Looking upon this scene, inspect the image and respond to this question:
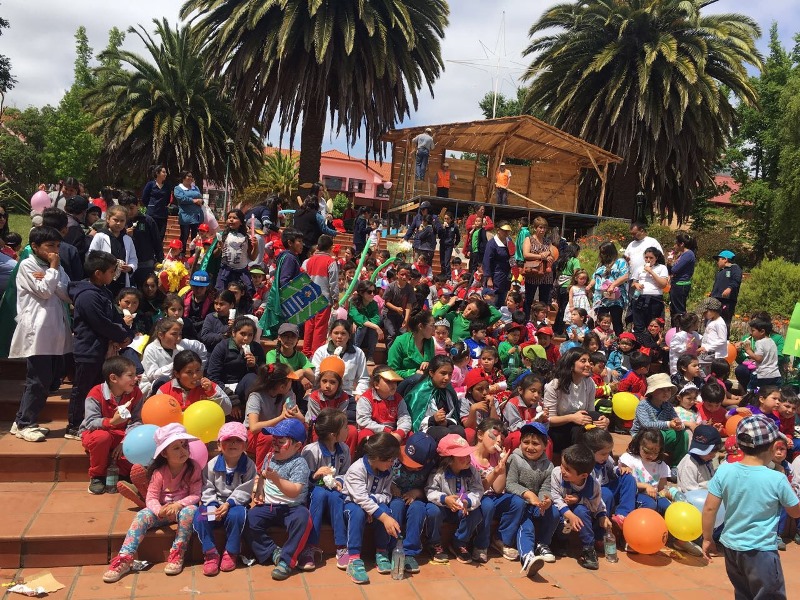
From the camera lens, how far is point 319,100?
57.1ft

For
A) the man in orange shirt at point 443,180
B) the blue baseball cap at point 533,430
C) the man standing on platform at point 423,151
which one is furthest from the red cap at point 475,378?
the man in orange shirt at point 443,180

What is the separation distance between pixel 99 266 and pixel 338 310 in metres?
2.96

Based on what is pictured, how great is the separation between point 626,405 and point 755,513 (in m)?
3.58

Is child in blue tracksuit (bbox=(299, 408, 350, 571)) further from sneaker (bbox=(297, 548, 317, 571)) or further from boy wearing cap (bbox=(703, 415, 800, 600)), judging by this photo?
boy wearing cap (bbox=(703, 415, 800, 600))

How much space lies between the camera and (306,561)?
4637mm

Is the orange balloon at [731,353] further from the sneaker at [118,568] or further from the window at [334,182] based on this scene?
the window at [334,182]

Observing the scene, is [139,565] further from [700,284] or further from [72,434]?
[700,284]

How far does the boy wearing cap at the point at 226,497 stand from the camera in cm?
447

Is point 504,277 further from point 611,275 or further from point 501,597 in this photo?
point 501,597

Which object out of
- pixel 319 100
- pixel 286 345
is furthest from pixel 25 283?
pixel 319 100

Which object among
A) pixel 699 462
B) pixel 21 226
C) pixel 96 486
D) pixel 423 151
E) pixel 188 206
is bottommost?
pixel 96 486

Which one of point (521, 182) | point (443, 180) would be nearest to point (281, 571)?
point (443, 180)

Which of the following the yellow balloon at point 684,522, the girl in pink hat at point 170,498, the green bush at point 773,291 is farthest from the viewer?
the green bush at point 773,291

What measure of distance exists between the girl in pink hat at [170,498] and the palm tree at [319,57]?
13.5m
